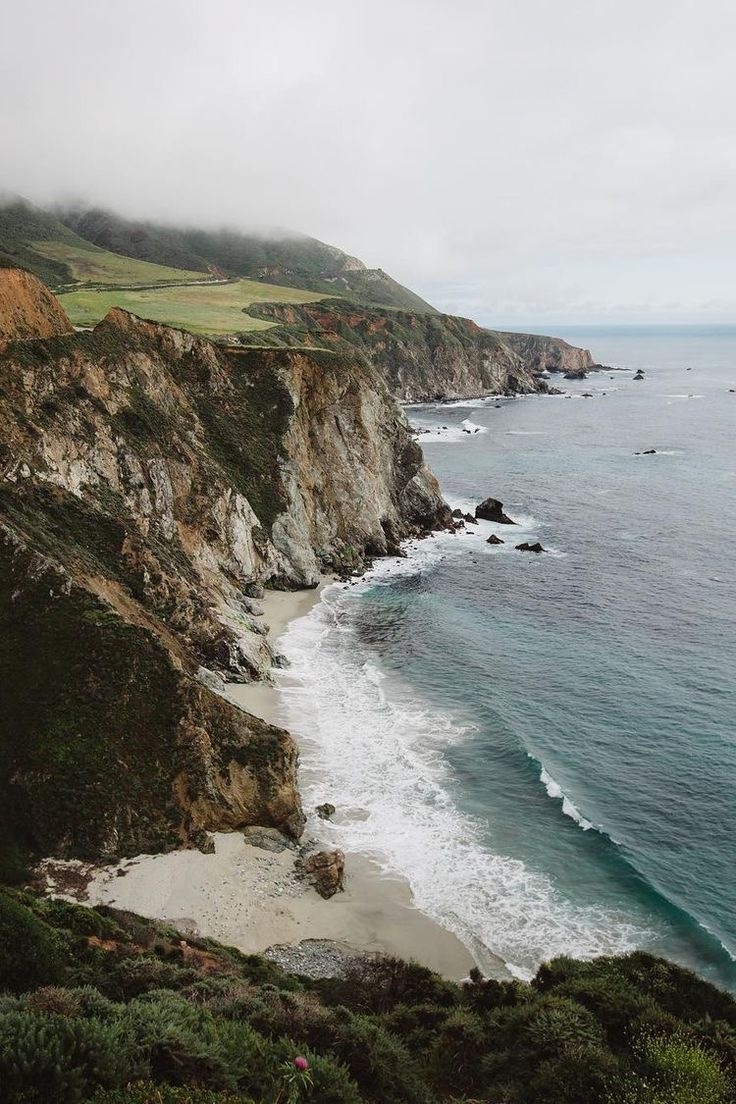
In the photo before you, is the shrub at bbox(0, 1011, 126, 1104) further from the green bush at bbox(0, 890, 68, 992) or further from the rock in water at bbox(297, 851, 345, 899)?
the rock in water at bbox(297, 851, 345, 899)

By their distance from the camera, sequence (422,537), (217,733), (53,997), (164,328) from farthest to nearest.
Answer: (422,537) → (164,328) → (217,733) → (53,997)

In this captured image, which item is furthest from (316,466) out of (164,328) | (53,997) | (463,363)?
(463,363)

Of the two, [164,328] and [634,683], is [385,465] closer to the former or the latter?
[164,328]

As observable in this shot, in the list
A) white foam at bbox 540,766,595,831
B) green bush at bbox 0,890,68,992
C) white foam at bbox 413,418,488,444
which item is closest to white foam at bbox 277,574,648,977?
white foam at bbox 540,766,595,831

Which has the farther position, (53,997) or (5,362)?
(5,362)

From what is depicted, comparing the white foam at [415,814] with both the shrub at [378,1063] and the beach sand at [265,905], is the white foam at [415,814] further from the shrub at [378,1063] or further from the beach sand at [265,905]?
the shrub at [378,1063]

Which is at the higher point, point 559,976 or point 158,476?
point 158,476

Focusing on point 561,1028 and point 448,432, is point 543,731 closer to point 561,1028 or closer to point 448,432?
point 561,1028
